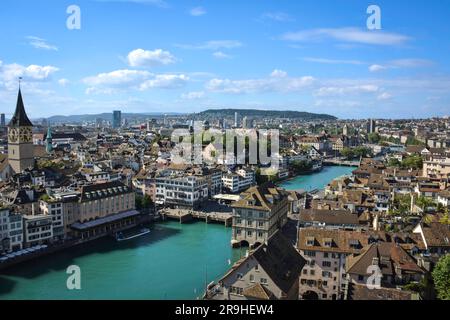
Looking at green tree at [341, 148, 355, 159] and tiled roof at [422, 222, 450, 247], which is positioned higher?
green tree at [341, 148, 355, 159]

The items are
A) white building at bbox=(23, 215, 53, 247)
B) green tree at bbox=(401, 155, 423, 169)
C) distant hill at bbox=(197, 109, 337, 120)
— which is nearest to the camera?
white building at bbox=(23, 215, 53, 247)

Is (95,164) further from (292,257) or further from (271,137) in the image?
(271,137)

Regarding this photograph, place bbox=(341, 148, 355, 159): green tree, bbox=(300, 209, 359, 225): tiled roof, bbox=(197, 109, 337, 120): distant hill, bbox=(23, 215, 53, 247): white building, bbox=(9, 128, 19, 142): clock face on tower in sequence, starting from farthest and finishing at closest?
1. bbox=(197, 109, 337, 120): distant hill
2. bbox=(341, 148, 355, 159): green tree
3. bbox=(9, 128, 19, 142): clock face on tower
4. bbox=(23, 215, 53, 247): white building
5. bbox=(300, 209, 359, 225): tiled roof

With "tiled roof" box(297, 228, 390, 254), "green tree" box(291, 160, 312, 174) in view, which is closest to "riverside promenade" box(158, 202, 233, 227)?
"tiled roof" box(297, 228, 390, 254)

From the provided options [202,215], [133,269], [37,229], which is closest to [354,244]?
[133,269]

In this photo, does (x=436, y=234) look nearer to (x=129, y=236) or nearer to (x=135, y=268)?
(x=135, y=268)

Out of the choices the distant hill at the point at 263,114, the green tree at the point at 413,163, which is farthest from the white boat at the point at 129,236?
the distant hill at the point at 263,114

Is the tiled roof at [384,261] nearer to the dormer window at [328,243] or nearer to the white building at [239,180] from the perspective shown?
the dormer window at [328,243]

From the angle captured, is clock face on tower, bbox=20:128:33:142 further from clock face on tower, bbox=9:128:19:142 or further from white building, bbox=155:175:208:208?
white building, bbox=155:175:208:208
